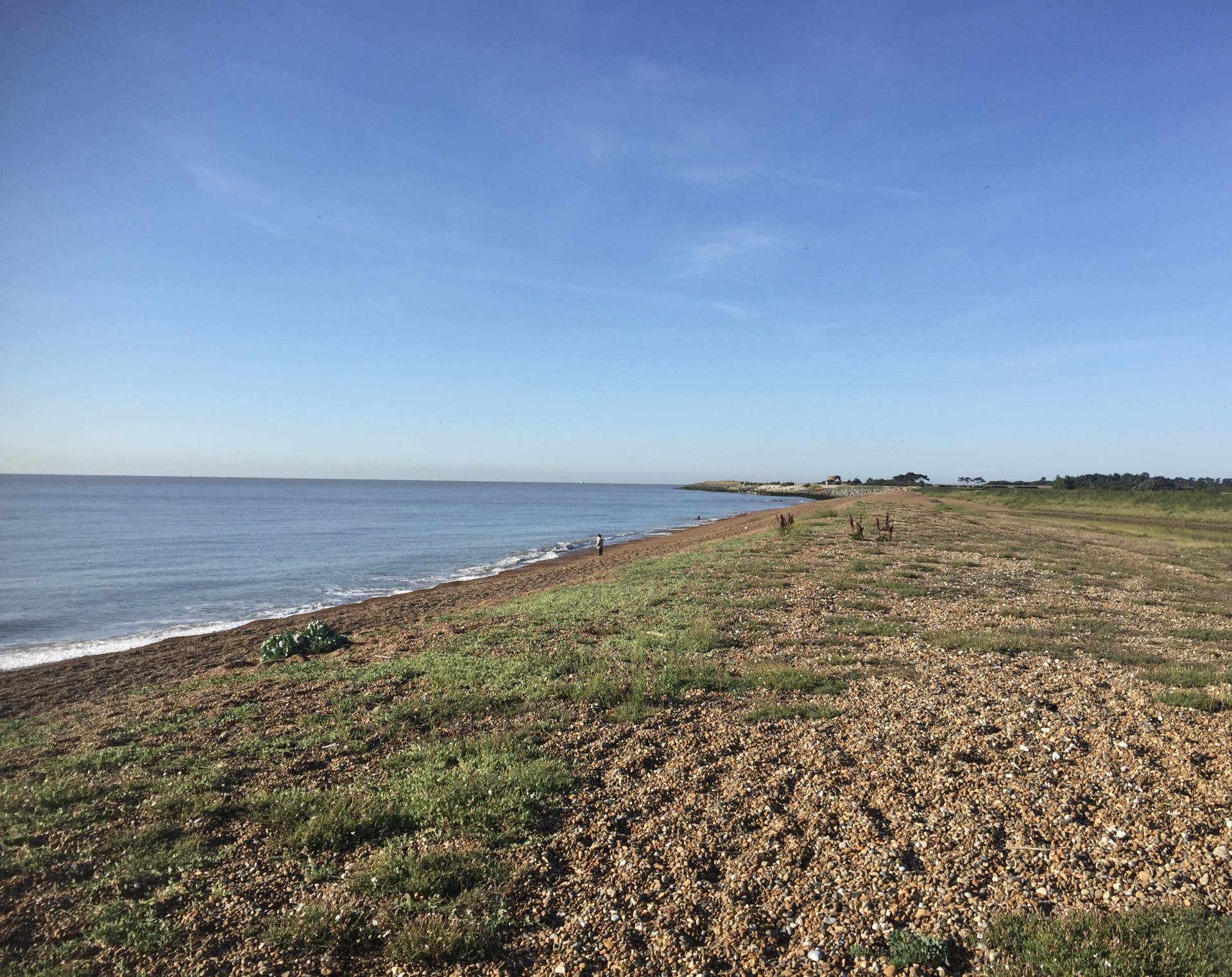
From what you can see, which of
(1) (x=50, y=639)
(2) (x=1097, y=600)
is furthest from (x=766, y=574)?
(1) (x=50, y=639)

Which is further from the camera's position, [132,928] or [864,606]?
[864,606]

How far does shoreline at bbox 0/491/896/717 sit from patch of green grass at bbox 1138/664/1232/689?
1740 cm

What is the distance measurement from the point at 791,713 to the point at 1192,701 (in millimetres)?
5746

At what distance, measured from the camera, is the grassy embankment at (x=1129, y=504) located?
182 feet

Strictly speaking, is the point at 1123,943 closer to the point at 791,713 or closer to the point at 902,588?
the point at 791,713

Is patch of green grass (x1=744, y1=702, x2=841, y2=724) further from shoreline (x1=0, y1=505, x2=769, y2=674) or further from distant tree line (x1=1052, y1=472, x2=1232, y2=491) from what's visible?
distant tree line (x1=1052, y1=472, x2=1232, y2=491)

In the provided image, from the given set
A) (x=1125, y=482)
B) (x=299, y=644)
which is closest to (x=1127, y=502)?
(x=1125, y=482)

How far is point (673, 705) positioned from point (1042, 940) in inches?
224

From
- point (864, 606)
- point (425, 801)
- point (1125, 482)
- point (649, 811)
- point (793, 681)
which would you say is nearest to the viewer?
point (649, 811)

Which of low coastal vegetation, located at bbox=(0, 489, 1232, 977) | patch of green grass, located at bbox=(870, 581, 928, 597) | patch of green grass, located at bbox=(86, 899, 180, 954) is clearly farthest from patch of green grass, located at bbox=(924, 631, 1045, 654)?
patch of green grass, located at bbox=(86, 899, 180, 954)

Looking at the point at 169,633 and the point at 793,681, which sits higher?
the point at 793,681

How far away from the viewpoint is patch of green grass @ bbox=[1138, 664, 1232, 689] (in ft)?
33.8

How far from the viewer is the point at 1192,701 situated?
9.34 metres

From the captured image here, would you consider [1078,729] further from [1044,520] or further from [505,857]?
[1044,520]
